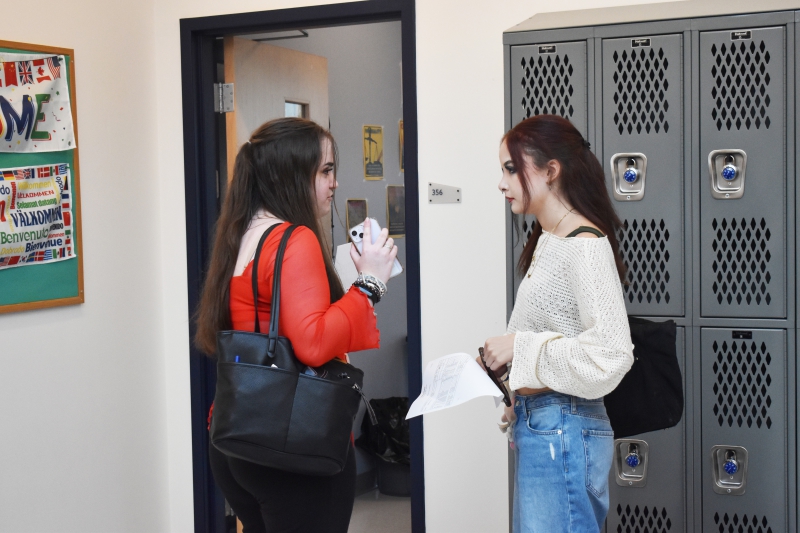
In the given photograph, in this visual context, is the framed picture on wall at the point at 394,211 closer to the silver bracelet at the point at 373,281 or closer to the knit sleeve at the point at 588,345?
the silver bracelet at the point at 373,281

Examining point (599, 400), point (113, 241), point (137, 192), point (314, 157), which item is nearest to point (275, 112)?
point (137, 192)

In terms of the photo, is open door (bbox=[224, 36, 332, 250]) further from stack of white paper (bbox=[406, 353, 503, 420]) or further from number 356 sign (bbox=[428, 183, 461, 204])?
stack of white paper (bbox=[406, 353, 503, 420])

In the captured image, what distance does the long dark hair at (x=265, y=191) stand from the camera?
1.60 metres

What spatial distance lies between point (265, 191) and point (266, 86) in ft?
5.62

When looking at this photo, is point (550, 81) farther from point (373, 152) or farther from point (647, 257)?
point (373, 152)

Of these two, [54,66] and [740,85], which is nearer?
[740,85]

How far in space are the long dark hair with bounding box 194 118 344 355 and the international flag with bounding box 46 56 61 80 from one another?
1.25m

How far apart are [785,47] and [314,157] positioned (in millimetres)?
1347

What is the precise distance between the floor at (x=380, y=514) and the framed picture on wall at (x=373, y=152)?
5.63ft

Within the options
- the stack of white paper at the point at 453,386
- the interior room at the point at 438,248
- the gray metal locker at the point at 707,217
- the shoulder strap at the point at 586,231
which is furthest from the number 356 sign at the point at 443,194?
the shoulder strap at the point at 586,231

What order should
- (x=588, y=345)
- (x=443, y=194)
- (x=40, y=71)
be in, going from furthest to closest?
1. (x=443, y=194)
2. (x=40, y=71)
3. (x=588, y=345)

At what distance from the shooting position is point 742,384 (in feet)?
6.93

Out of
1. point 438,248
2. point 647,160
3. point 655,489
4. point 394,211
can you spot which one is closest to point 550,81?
point 647,160

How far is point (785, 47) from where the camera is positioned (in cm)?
202
